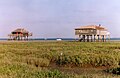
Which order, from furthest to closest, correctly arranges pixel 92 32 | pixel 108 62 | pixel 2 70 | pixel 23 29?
pixel 23 29, pixel 92 32, pixel 108 62, pixel 2 70

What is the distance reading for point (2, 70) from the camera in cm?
1877

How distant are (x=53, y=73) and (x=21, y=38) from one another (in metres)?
89.6

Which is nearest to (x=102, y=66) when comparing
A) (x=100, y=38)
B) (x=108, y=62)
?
(x=108, y=62)

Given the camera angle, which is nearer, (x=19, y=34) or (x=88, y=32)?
(x=88, y=32)

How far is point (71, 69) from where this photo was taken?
87.4ft

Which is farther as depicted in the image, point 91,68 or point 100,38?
point 100,38

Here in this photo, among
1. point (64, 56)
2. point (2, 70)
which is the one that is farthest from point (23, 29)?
point (2, 70)

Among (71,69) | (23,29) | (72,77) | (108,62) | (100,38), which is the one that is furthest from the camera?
(23,29)

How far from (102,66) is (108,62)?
0.92 m

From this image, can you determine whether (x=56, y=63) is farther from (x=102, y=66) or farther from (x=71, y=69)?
(x=102, y=66)

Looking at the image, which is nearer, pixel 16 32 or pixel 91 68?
pixel 91 68

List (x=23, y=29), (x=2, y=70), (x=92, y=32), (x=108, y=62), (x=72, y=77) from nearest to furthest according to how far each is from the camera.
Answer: (x=72, y=77) < (x=2, y=70) < (x=108, y=62) < (x=92, y=32) < (x=23, y=29)

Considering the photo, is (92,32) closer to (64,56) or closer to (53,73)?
(64,56)

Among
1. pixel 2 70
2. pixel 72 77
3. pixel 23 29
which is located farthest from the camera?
pixel 23 29
